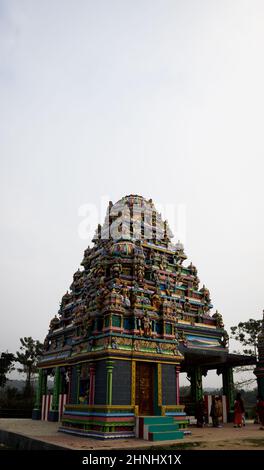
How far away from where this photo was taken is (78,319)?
21078 millimetres

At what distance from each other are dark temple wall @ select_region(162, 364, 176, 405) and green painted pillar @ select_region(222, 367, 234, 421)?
9584 mm

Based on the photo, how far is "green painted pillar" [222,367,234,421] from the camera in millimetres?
26438

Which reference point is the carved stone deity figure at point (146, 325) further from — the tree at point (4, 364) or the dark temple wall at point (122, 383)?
the tree at point (4, 364)

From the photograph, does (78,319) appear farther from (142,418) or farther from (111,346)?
(142,418)

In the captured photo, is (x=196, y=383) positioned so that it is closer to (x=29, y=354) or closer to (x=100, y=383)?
(x=100, y=383)

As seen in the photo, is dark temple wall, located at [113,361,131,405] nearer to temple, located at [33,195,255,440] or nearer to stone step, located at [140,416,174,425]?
temple, located at [33,195,255,440]

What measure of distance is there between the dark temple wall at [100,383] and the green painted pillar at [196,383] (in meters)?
11.2

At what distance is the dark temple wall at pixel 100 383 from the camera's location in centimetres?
1703

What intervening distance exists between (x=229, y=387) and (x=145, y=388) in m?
11.3

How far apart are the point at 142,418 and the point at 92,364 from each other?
336cm

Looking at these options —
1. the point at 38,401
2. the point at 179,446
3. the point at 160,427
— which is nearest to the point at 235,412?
the point at 160,427

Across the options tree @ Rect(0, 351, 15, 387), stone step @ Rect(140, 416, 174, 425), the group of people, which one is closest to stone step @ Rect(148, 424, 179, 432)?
stone step @ Rect(140, 416, 174, 425)

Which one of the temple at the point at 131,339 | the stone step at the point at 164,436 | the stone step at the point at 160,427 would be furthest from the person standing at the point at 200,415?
the stone step at the point at 164,436
